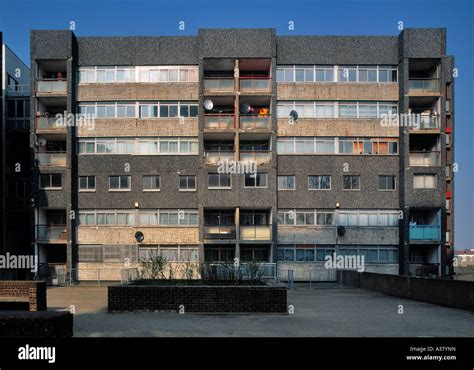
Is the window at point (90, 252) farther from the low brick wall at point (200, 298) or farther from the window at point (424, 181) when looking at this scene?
the window at point (424, 181)

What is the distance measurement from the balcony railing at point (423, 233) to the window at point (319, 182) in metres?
6.22

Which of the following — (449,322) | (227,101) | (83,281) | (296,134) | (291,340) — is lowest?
(83,281)

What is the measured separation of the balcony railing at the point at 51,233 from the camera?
35.6 m

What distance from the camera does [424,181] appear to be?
36125 millimetres

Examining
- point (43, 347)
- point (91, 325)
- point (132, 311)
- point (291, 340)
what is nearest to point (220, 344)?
point (291, 340)

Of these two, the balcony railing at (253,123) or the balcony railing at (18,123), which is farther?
the balcony railing at (18,123)

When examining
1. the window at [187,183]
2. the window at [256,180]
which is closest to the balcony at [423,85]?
the window at [256,180]

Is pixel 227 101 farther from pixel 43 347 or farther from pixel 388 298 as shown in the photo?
pixel 43 347

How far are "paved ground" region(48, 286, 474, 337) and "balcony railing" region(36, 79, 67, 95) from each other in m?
21.5

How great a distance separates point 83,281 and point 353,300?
20.5 metres

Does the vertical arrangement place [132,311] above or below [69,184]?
below

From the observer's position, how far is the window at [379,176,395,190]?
36844 millimetres

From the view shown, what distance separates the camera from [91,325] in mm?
13102
